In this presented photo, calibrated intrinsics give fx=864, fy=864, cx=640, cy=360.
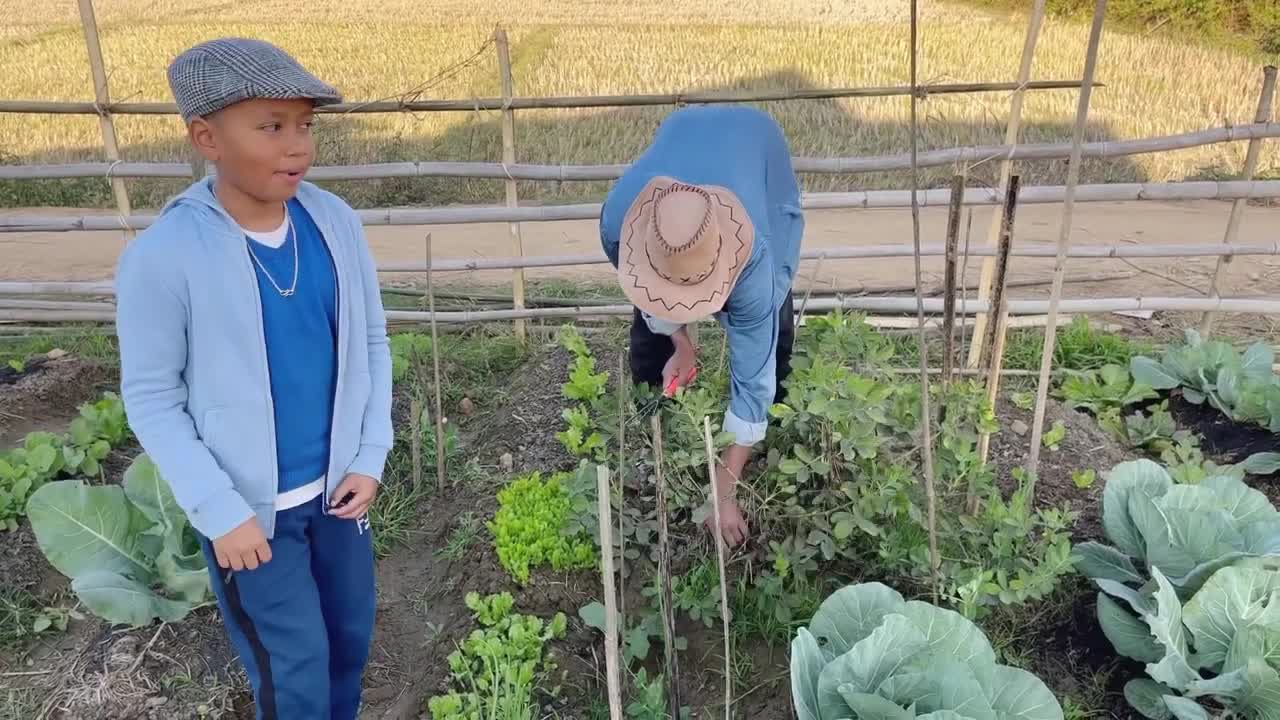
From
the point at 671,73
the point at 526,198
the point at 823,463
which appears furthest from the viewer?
the point at 671,73

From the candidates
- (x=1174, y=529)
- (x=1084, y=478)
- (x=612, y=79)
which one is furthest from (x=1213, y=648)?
(x=612, y=79)

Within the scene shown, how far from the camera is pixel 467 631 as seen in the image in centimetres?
218

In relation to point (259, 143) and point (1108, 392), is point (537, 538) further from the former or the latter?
point (1108, 392)

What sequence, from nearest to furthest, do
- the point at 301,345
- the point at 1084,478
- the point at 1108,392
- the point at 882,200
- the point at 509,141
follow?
the point at 301,345, the point at 1084,478, the point at 1108,392, the point at 882,200, the point at 509,141

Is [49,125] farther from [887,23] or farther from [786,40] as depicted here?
[887,23]

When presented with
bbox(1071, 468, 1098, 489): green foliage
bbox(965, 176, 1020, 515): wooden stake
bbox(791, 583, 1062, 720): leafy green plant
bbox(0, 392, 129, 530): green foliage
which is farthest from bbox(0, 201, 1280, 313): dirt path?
bbox(791, 583, 1062, 720): leafy green plant

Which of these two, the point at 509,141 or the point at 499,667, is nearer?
the point at 499,667

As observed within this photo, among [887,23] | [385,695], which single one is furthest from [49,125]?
[887,23]

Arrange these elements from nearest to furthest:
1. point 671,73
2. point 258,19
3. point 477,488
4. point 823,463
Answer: point 823,463
point 477,488
point 671,73
point 258,19

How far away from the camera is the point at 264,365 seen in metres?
1.42

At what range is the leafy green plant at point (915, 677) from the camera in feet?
4.95

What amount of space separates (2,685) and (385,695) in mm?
928

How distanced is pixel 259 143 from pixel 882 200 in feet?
8.84

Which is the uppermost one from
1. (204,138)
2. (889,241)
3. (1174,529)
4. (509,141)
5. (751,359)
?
(204,138)
